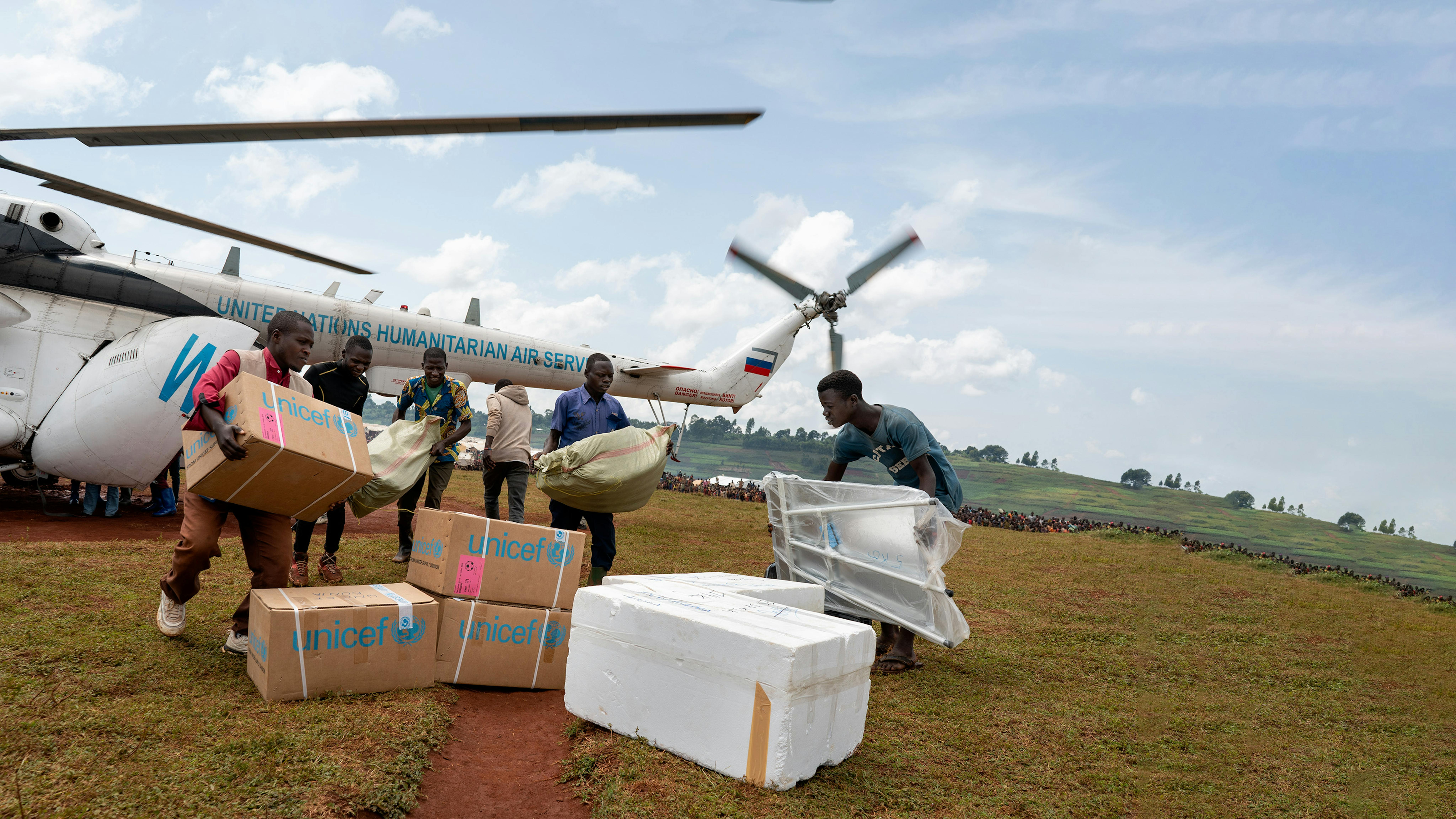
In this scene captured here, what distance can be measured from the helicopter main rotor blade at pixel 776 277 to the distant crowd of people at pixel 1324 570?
379 inches

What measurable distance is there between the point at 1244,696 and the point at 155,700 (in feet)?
20.4

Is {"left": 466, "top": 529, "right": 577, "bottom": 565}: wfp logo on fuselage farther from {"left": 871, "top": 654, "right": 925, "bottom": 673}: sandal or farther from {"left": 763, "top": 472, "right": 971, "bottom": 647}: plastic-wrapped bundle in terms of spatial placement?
{"left": 871, "top": 654, "right": 925, "bottom": 673}: sandal

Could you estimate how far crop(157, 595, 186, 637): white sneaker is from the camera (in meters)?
3.83

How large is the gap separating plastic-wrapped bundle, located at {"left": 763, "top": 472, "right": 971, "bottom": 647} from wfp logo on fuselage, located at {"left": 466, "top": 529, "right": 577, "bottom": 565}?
4.53 feet

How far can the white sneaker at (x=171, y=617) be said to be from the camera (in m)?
3.83

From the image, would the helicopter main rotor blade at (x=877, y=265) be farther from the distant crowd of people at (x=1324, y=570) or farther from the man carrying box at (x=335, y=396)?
the man carrying box at (x=335, y=396)

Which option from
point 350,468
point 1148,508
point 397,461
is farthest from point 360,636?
point 1148,508

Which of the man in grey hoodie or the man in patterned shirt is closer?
the man in patterned shirt

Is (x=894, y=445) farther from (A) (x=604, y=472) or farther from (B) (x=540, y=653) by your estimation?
(B) (x=540, y=653)

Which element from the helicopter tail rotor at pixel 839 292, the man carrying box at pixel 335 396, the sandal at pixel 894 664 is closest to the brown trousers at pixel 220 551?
the man carrying box at pixel 335 396

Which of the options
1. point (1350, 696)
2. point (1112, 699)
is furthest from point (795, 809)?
point (1350, 696)

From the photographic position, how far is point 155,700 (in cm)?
300

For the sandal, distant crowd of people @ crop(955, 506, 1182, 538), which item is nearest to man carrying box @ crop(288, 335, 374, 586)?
the sandal

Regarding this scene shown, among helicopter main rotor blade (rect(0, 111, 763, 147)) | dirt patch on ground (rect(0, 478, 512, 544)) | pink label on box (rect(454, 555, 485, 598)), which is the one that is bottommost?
dirt patch on ground (rect(0, 478, 512, 544))
